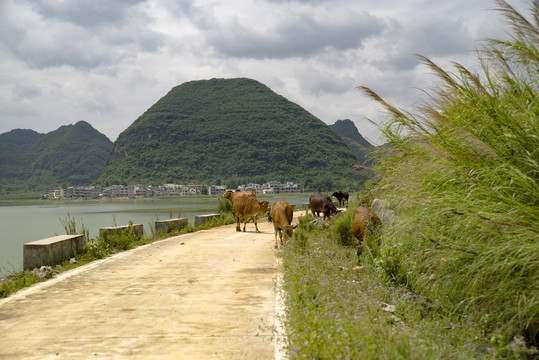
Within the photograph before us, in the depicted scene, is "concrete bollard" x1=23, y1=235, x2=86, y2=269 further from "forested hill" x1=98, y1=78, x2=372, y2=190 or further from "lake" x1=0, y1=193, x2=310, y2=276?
"forested hill" x1=98, y1=78, x2=372, y2=190

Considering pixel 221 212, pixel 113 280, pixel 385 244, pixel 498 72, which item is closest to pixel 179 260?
pixel 113 280

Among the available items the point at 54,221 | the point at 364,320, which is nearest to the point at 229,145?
the point at 54,221

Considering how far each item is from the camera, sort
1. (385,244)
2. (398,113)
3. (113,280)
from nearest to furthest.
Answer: (398,113), (385,244), (113,280)

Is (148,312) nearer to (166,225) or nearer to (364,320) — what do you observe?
(364,320)

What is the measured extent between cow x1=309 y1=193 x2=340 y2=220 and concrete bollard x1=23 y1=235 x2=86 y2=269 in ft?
31.9

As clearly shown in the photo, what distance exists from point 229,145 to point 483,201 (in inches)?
5721

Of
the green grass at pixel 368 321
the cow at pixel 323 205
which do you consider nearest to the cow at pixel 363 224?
the green grass at pixel 368 321

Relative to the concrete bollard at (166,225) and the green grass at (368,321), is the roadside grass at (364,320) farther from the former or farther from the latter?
the concrete bollard at (166,225)

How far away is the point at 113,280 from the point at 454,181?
6028mm

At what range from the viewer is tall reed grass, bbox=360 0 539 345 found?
3.83 meters

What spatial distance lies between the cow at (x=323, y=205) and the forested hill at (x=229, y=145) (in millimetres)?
97527

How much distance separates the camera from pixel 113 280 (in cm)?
770

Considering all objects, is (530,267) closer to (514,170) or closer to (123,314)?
(514,170)

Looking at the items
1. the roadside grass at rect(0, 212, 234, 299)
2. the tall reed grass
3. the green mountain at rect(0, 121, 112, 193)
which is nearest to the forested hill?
the green mountain at rect(0, 121, 112, 193)
